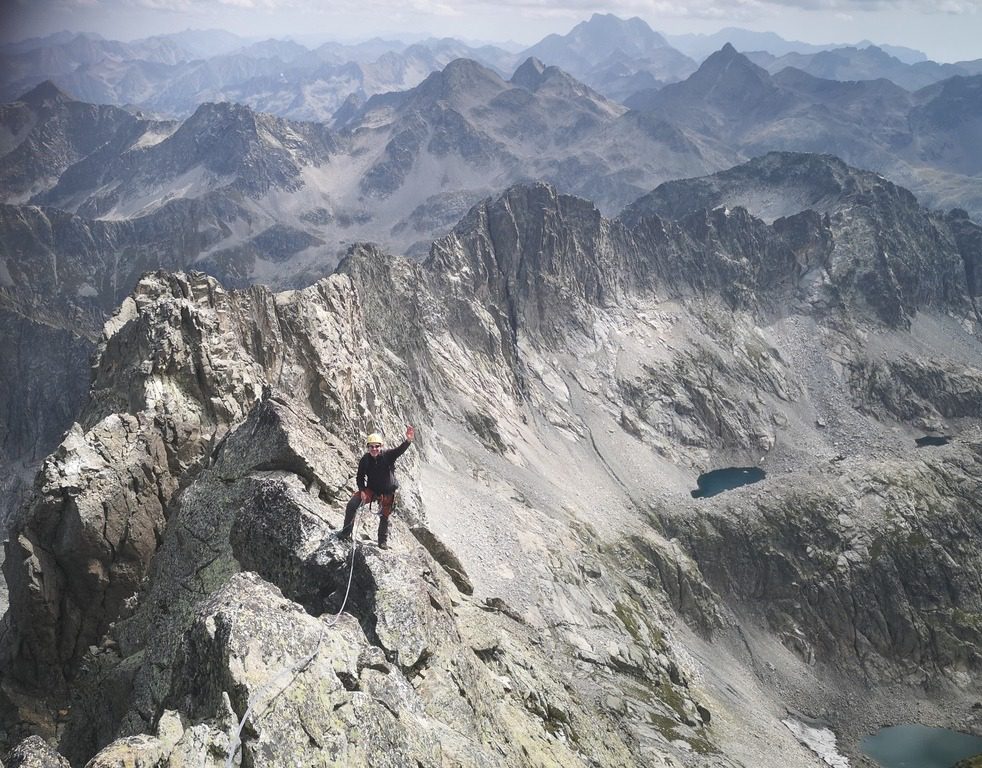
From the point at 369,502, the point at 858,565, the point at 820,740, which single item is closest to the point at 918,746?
the point at 820,740

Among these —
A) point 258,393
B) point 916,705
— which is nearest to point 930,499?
point 916,705

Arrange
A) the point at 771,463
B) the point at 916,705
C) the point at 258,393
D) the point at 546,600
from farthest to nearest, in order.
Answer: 1. the point at 771,463
2. the point at 916,705
3. the point at 546,600
4. the point at 258,393

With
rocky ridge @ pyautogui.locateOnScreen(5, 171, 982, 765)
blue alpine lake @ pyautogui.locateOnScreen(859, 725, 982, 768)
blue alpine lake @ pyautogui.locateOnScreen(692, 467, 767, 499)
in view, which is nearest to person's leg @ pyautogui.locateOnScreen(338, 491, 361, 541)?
rocky ridge @ pyautogui.locateOnScreen(5, 171, 982, 765)

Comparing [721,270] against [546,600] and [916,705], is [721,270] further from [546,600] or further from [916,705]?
[546,600]

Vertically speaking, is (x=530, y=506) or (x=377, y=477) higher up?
(x=377, y=477)

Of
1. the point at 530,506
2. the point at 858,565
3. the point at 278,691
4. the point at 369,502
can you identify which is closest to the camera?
the point at 278,691

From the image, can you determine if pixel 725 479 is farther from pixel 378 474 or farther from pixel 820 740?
pixel 378 474
